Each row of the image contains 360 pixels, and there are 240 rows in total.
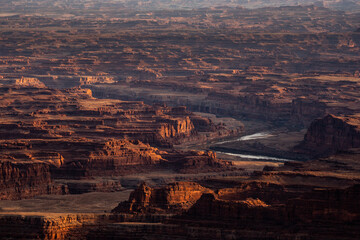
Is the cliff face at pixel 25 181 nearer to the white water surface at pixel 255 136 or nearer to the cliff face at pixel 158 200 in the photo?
the cliff face at pixel 158 200

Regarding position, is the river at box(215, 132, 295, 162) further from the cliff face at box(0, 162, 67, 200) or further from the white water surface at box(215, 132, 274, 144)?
the cliff face at box(0, 162, 67, 200)

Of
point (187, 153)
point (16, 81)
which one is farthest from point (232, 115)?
point (187, 153)

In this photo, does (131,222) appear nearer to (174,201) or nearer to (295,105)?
(174,201)

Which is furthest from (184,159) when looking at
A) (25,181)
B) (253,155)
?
(253,155)

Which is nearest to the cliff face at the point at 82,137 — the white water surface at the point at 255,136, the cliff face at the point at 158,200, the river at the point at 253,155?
the white water surface at the point at 255,136

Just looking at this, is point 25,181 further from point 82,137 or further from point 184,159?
point 82,137

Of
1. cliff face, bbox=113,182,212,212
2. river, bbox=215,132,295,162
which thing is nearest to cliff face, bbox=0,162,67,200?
cliff face, bbox=113,182,212,212
